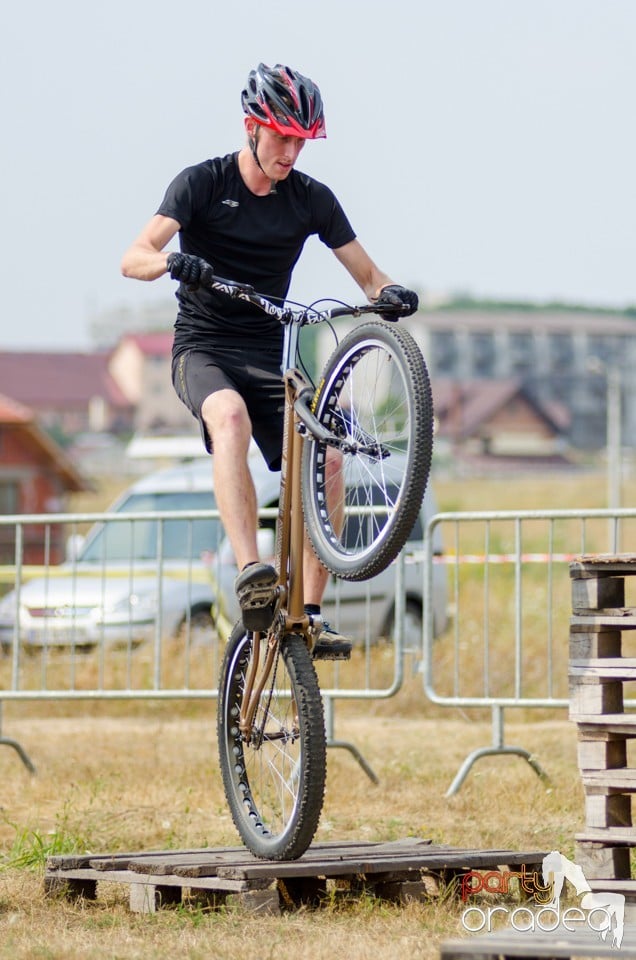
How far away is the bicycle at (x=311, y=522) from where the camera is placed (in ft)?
17.0

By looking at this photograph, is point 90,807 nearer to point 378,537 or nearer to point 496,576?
point 378,537

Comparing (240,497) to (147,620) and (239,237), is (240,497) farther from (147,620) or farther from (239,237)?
(147,620)

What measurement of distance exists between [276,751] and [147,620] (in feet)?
21.4

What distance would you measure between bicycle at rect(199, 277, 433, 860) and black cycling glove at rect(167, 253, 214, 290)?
0.62 feet

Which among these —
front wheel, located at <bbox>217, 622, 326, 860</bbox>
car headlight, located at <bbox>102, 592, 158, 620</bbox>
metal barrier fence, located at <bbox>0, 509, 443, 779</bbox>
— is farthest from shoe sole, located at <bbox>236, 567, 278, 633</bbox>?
car headlight, located at <bbox>102, 592, 158, 620</bbox>

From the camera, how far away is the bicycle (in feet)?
17.0

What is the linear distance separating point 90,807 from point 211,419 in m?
2.88

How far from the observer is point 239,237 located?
233 inches

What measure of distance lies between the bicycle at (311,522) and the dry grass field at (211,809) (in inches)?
18.7

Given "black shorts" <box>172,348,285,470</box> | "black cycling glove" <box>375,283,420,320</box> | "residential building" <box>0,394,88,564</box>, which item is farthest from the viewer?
"residential building" <box>0,394,88,564</box>

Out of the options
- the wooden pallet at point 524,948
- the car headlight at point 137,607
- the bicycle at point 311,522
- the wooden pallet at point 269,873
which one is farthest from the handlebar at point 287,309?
the car headlight at point 137,607

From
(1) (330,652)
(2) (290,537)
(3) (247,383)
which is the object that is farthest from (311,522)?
(3) (247,383)

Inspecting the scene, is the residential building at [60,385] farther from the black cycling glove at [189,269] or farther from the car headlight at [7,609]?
the black cycling glove at [189,269]

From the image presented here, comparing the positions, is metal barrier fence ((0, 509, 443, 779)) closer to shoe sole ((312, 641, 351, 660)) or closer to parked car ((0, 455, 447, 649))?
parked car ((0, 455, 447, 649))
